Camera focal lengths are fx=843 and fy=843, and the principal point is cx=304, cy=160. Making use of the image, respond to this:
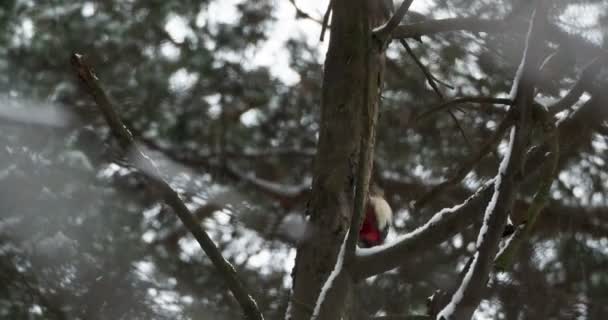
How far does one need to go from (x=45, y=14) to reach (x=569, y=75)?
11.7 ft

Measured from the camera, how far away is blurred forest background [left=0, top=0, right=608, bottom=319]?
477 cm

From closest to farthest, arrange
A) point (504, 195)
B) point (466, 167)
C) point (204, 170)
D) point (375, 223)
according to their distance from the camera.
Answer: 1. point (504, 195)
2. point (466, 167)
3. point (375, 223)
4. point (204, 170)

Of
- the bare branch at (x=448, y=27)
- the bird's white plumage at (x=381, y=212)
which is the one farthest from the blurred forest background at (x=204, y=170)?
the bare branch at (x=448, y=27)

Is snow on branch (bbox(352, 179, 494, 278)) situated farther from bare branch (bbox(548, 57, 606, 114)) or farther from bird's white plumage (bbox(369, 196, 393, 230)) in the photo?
bird's white plumage (bbox(369, 196, 393, 230))

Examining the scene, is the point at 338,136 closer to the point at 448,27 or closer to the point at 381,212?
the point at 448,27

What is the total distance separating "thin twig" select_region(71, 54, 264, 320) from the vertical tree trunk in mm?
192

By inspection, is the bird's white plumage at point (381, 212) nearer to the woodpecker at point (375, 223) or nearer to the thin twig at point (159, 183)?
the woodpecker at point (375, 223)

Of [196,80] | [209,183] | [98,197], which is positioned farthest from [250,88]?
[98,197]

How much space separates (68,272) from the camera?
4855 millimetres

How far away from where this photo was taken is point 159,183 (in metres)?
1.78

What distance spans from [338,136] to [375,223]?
5.86ft

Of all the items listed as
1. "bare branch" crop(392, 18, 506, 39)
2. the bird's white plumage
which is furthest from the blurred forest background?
"bare branch" crop(392, 18, 506, 39)

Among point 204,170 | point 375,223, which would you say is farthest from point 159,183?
point 204,170

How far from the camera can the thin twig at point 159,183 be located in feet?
5.62
